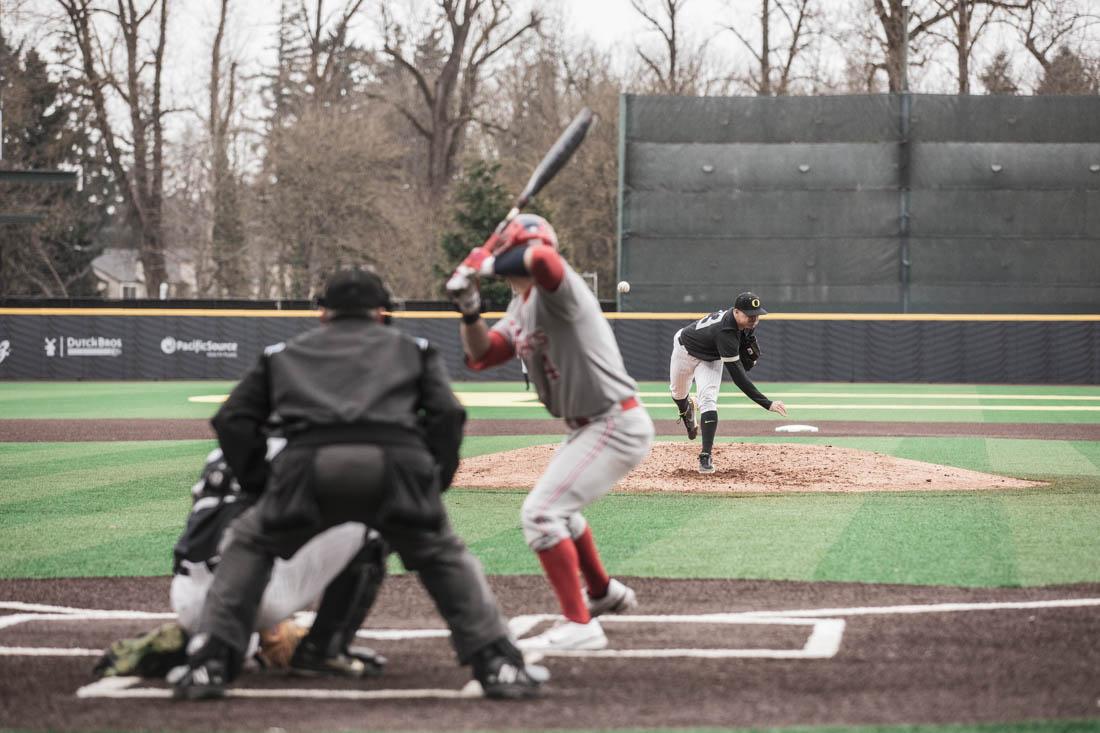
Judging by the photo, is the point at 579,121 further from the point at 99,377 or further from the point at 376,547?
the point at 99,377

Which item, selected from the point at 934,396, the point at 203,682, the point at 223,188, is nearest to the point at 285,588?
the point at 203,682

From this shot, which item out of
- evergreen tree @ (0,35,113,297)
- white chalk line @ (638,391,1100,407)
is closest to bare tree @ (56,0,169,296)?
evergreen tree @ (0,35,113,297)

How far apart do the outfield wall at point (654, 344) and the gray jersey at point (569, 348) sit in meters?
26.0

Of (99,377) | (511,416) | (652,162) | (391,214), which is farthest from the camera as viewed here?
(391,214)

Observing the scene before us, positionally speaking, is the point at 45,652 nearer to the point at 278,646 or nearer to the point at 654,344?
the point at 278,646

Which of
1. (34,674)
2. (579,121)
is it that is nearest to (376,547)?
(34,674)

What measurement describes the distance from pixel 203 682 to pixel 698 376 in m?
9.52

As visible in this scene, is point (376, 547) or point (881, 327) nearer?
point (376, 547)

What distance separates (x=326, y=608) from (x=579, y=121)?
2962 mm

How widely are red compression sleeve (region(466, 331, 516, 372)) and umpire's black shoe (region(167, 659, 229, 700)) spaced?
1.79 m

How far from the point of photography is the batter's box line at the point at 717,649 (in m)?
5.69

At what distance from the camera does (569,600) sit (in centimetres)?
591

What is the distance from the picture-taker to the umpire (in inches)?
187

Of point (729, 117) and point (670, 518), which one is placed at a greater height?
point (729, 117)
